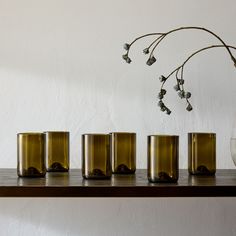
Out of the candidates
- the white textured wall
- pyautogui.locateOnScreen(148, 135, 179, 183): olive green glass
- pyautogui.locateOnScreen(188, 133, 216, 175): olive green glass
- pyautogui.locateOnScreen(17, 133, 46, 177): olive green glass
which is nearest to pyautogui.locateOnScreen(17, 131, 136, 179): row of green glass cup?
pyautogui.locateOnScreen(17, 133, 46, 177): olive green glass

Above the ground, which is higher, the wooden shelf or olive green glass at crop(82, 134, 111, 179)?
olive green glass at crop(82, 134, 111, 179)

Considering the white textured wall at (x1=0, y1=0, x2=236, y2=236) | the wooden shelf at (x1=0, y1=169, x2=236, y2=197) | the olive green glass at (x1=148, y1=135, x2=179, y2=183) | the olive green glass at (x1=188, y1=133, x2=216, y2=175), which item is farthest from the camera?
the white textured wall at (x1=0, y1=0, x2=236, y2=236)

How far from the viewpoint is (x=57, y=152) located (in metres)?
1.40

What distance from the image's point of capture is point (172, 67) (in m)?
1.68

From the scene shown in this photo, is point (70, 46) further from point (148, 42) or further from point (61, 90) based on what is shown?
point (148, 42)

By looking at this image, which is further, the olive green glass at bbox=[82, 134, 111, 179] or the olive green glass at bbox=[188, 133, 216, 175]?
the olive green glass at bbox=[188, 133, 216, 175]

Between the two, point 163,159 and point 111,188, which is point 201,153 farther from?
point 111,188

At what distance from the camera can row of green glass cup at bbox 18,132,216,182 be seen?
120 cm

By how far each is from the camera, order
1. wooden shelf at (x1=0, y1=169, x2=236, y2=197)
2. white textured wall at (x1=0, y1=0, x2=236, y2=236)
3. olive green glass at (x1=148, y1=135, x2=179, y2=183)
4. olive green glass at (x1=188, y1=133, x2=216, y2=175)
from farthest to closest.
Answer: white textured wall at (x1=0, y1=0, x2=236, y2=236), olive green glass at (x1=188, y1=133, x2=216, y2=175), olive green glass at (x1=148, y1=135, x2=179, y2=183), wooden shelf at (x1=0, y1=169, x2=236, y2=197)

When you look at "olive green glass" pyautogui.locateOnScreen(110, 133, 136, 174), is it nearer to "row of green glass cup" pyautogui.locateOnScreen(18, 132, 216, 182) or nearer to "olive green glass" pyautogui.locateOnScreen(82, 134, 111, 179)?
"row of green glass cup" pyautogui.locateOnScreen(18, 132, 216, 182)

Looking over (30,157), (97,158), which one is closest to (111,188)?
(97,158)

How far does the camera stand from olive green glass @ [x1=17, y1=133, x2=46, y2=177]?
49.2 inches

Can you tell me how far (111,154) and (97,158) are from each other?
0.34 ft

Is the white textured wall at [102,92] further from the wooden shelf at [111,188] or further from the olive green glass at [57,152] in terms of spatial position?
the wooden shelf at [111,188]
